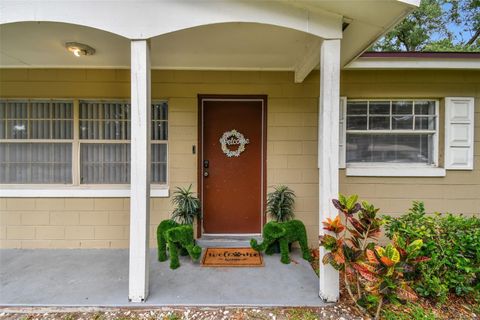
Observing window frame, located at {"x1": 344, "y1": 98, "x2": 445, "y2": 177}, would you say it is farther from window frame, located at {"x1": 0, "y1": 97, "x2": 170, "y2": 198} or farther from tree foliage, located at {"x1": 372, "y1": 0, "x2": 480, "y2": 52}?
tree foliage, located at {"x1": 372, "y1": 0, "x2": 480, "y2": 52}

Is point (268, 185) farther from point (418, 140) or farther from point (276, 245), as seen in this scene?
point (418, 140)

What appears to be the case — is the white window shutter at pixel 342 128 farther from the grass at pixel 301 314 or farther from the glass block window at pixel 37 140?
the glass block window at pixel 37 140

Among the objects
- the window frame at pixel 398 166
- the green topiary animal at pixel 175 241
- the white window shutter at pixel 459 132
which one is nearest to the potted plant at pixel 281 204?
the window frame at pixel 398 166

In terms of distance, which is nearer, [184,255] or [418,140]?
[184,255]

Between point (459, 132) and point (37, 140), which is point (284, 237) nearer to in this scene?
point (459, 132)

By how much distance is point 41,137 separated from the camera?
11.8 feet

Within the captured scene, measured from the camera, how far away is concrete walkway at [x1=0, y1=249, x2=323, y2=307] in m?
2.35

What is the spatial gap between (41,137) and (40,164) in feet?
1.23

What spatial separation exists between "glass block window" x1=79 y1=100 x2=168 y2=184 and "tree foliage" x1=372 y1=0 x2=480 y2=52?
35.7 ft

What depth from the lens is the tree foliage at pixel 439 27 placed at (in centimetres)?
1088

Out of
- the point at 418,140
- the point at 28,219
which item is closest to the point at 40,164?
the point at 28,219

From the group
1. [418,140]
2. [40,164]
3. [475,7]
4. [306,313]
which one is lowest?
[306,313]

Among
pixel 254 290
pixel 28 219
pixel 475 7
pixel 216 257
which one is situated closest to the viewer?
pixel 254 290

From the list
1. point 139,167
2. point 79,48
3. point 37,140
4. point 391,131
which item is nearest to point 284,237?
point 139,167
